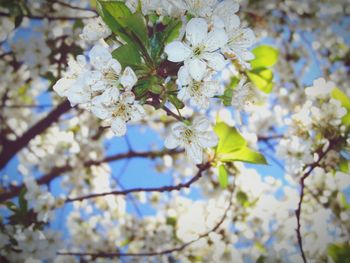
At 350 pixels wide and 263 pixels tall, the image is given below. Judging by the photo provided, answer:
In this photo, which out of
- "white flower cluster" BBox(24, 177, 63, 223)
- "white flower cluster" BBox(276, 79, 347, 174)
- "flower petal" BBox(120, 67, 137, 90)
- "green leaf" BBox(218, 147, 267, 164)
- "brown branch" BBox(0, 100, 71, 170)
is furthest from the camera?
"brown branch" BBox(0, 100, 71, 170)

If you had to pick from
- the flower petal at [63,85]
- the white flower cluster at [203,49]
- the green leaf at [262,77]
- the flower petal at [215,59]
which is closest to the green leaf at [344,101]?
the green leaf at [262,77]

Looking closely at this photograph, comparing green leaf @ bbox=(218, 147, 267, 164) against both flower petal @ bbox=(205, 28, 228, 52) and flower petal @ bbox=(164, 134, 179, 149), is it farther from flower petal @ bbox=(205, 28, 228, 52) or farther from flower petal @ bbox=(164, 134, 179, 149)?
flower petal @ bbox=(205, 28, 228, 52)

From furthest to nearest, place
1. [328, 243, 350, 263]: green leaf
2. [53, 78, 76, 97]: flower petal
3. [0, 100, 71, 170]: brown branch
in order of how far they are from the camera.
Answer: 1. [0, 100, 71, 170]: brown branch
2. [328, 243, 350, 263]: green leaf
3. [53, 78, 76, 97]: flower petal

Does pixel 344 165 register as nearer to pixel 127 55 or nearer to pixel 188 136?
pixel 188 136

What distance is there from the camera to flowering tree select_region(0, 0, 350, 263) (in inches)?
28.6

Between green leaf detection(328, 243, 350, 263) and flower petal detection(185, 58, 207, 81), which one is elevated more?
flower petal detection(185, 58, 207, 81)

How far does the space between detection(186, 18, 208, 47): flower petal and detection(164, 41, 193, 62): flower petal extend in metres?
0.02

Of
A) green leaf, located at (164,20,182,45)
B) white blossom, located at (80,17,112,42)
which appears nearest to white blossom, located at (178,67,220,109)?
green leaf, located at (164,20,182,45)

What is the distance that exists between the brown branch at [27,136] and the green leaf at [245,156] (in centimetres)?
101

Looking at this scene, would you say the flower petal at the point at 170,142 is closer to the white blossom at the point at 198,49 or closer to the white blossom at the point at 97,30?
the white blossom at the point at 198,49

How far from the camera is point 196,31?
0.70 meters

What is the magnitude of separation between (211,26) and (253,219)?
2.36m

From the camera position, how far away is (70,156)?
3436mm

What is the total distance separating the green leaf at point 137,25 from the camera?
71cm
